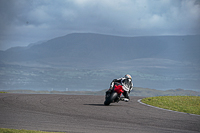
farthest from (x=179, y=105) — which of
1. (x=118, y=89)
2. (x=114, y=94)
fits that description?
(x=114, y=94)

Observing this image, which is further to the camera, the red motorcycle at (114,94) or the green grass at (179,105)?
the red motorcycle at (114,94)

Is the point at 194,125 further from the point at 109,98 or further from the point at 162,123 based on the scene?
the point at 109,98

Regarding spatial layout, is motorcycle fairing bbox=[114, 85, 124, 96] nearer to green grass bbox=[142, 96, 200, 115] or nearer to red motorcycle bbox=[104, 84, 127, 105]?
red motorcycle bbox=[104, 84, 127, 105]

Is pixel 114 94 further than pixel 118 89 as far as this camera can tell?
No

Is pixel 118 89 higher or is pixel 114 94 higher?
pixel 118 89

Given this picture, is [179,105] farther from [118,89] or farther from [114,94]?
[114,94]

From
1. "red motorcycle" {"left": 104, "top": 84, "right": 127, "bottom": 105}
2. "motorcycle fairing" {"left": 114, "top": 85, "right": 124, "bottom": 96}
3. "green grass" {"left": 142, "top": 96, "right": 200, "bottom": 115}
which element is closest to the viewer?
"green grass" {"left": 142, "top": 96, "right": 200, "bottom": 115}

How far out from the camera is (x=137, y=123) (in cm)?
1202

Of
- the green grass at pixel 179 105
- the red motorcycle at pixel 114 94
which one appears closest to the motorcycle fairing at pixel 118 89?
the red motorcycle at pixel 114 94

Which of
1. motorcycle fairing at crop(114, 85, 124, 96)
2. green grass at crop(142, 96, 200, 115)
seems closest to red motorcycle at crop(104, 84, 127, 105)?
motorcycle fairing at crop(114, 85, 124, 96)

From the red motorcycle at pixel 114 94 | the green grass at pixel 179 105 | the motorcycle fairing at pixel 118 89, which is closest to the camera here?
the green grass at pixel 179 105

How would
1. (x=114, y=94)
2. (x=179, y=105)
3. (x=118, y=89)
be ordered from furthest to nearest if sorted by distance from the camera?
(x=179, y=105) → (x=118, y=89) → (x=114, y=94)

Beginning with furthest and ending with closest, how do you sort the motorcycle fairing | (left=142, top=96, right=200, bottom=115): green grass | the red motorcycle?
1. the motorcycle fairing
2. the red motorcycle
3. (left=142, top=96, right=200, bottom=115): green grass

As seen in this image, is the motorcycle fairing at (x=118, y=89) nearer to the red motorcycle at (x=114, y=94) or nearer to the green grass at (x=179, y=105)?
the red motorcycle at (x=114, y=94)
